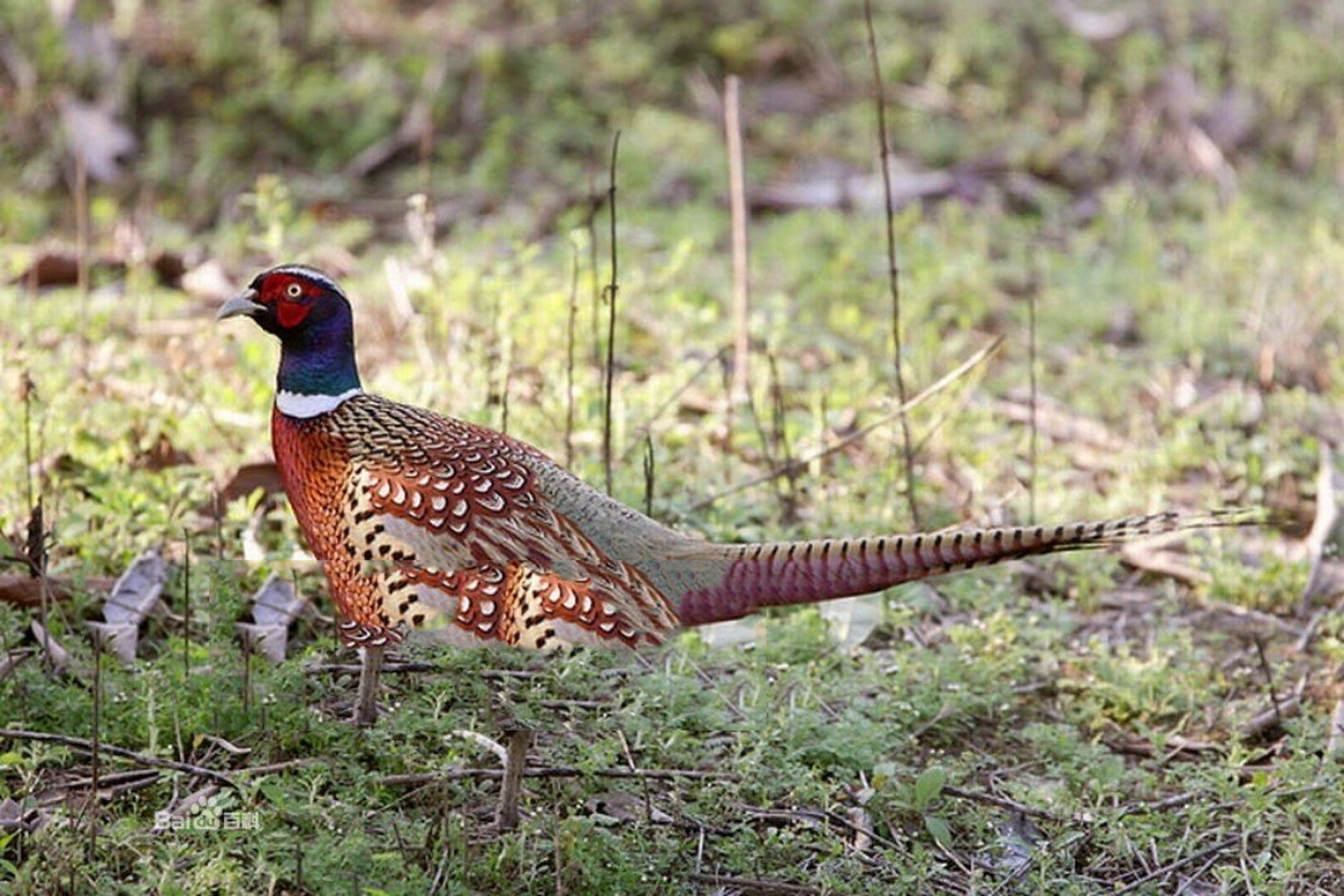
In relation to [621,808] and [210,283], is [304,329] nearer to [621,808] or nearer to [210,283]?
[621,808]

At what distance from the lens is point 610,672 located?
4.52 meters

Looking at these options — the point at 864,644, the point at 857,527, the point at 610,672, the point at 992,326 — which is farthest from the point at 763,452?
the point at 992,326

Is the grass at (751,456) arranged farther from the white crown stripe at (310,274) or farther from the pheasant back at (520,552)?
the white crown stripe at (310,274)

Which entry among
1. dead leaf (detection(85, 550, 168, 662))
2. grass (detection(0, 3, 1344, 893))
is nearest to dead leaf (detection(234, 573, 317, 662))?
grass (detection(0, 3, 1344, 893))

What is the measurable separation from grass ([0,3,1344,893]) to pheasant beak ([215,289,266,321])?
2.01ft

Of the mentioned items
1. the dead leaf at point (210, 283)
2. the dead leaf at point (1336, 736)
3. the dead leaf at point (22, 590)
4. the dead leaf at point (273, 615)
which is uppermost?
the dead leaf at point (210, 283)

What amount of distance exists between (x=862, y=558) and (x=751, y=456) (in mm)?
2505

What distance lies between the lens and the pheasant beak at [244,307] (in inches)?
153

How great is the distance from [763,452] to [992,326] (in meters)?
1.97

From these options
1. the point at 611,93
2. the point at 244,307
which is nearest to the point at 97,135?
the point at 611,93

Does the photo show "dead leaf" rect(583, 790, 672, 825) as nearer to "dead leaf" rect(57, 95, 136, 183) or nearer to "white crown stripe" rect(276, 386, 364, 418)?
"white crown stripe" rect(276, 386, 364, 418)

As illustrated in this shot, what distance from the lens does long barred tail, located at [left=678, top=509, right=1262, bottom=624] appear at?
3.34m

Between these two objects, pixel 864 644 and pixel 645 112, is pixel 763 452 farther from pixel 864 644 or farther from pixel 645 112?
pixel 645 112

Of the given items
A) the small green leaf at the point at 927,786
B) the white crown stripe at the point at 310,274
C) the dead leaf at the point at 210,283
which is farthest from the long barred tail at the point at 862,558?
the dead leaf at the point at 210,283
